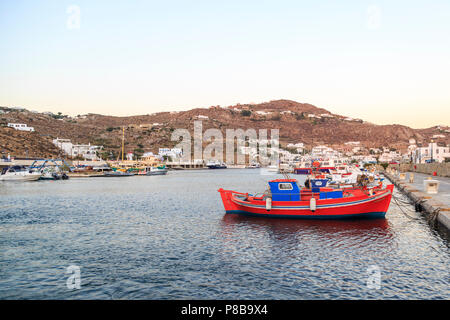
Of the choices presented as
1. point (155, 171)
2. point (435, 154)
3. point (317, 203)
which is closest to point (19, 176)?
point (155, 171)

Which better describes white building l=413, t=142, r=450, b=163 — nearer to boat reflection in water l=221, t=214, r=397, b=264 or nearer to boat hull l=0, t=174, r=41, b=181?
boat reflection in water l=221, t=214, r=397, b=264

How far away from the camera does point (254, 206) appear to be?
1163 inches

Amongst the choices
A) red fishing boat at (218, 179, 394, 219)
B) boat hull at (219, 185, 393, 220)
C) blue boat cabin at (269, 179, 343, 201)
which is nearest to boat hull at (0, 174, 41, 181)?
red fishing boat at (218, 179, 394, 219)

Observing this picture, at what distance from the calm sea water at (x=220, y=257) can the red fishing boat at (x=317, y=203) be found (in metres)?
0.75

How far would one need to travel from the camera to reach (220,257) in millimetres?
18016

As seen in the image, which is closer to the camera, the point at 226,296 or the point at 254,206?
the point at 226,296

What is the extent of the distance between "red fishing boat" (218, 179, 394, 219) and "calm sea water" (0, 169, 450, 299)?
747 mm

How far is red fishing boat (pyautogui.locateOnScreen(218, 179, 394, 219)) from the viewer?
88.6 ft
